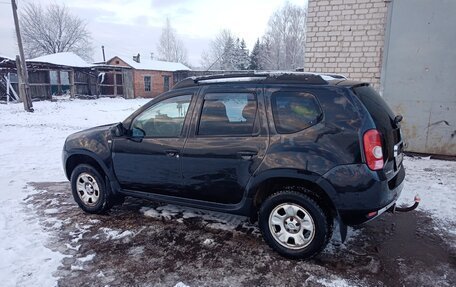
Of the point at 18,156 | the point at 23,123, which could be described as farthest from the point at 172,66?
the point at 18,156

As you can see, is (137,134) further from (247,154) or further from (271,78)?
(271,78)

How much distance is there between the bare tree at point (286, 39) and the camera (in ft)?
163

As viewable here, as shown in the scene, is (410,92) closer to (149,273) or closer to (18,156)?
(149,273)

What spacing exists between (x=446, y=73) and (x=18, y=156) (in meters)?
9.85

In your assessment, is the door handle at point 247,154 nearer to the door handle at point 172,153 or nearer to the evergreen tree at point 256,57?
the door handle at point 172,153

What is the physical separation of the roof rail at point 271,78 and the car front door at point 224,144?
0.14 meters

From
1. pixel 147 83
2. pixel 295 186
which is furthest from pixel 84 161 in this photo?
pixel 147 83

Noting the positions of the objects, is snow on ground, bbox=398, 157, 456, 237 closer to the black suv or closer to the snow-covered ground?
the snow-covered ground

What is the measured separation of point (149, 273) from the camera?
3129 mm

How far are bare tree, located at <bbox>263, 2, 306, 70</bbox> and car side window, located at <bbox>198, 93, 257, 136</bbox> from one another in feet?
154

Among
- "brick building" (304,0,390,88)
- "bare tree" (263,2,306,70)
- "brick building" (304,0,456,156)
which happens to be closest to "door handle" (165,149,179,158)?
"brick building" (304,0,456,156)

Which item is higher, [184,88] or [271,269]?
[184,88]

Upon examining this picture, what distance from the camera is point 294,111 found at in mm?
3213

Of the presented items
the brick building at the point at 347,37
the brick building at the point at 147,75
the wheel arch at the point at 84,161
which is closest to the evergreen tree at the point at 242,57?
the brick building at the point at 147,75
